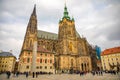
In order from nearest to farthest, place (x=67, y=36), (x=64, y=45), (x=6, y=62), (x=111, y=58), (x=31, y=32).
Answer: (x=111, y=58) → (x=31, y=32) → (x=64, y=45) → (x=67, y=36) → (x=6, y=62)

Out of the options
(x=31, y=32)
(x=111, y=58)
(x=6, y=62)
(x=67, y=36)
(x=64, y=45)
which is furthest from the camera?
(x=6, y=62)

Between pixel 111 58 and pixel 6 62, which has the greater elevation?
pixel 111 58

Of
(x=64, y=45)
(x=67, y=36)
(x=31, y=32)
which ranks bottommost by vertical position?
(x=64, y=45)

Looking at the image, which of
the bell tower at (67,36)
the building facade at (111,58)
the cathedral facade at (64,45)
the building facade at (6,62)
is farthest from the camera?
the building facade at (6,62)

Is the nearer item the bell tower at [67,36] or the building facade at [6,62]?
the bell tower at [67,36]

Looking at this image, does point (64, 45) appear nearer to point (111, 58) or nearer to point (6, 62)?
point (111, 58)

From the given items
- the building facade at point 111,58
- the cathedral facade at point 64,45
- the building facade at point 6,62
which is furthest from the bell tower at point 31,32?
the building facade at point 111,58

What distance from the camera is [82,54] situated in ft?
243

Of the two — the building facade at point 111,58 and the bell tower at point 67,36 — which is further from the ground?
the bell tower at point 67,36

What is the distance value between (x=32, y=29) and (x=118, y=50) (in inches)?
1863

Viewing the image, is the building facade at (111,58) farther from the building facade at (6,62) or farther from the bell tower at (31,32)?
the building facade at (6,62)

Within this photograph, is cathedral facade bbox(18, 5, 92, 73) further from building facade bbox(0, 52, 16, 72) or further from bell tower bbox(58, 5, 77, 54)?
building facade bbox(0, 52, 16, 72)

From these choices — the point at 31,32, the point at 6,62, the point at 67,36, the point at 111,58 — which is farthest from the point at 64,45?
the point at 6,62

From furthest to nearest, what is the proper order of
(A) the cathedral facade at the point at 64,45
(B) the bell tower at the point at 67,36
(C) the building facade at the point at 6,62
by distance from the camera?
(C) the building facade at the point at 6,62, (B) the bell tower at the point at 67,36, (A) the cathedral facade at the point at 64,45
